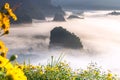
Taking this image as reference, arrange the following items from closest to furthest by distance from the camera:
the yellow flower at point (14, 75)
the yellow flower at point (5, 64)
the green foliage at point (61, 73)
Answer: the yellow flower at point (14, 75) → the yellow flower at point (5, 64) → the green foliage at point (61, 73)

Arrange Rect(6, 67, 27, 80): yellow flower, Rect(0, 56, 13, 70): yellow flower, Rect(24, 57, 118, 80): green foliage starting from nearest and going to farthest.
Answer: Rect(6, 67, 27, 80): yellow flower
Rect(0, 56, 13, 70): yellow flower
Rect(24, 57, 118, 80): green foliage

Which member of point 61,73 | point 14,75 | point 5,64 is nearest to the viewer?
point 14,75

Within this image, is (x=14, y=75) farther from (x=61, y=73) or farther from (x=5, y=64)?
(x=61, y=73)

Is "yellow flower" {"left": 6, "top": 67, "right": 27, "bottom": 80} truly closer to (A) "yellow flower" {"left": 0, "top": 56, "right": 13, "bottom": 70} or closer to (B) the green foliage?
(A) "yellow flower" {"left": 0, "top": 56, "right": 13, "bottom": 70}

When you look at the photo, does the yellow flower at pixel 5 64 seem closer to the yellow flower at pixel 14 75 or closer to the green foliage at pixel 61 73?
the yellow flower at pixel 14 75

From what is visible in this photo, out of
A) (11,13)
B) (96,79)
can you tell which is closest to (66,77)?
(96,79)

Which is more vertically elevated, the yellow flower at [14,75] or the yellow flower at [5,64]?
the yellow flower at [5,64]

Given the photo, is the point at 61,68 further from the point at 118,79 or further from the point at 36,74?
the point at 118,79

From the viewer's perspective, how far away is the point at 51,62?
16109 millimetres

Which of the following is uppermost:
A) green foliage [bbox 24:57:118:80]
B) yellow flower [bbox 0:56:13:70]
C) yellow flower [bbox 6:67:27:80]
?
yellow flower [bbox 0:56:13:70]

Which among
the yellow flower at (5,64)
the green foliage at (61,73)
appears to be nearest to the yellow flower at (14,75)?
the yellow flower at (5,64)

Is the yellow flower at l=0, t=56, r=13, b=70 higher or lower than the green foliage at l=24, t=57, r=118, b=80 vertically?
higher

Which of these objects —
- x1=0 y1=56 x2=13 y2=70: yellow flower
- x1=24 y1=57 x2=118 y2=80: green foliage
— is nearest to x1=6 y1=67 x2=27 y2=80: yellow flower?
x1=0 y1=56 x2=13 y2=70: yellow flower

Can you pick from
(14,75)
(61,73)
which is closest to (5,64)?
(14,75)
